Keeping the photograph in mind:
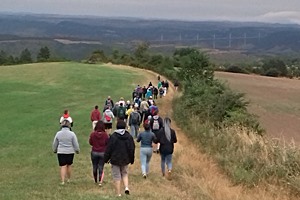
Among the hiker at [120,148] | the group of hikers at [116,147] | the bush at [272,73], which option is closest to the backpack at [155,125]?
the group of hikers at [116,147]

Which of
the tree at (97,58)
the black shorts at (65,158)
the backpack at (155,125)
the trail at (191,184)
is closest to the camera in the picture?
→ the black shorts at (65,158)

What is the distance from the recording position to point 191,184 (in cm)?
1580

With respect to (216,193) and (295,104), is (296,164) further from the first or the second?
(295,104)

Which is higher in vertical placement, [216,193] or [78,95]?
[216,193]

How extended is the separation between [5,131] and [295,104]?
4025 centimetres

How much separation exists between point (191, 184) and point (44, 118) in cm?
1762

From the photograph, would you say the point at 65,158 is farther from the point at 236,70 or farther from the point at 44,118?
the point at 236,70

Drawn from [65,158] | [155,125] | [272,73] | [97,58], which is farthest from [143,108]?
[272,73]

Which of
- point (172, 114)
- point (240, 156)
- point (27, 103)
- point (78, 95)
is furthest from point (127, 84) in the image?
point (240, 156)

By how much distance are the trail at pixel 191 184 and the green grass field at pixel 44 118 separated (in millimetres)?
1272

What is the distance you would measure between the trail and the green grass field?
1272 millimetres

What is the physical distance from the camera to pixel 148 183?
49.3 ft

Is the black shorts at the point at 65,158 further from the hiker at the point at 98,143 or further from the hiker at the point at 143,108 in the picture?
the hiker at the point at 143,108

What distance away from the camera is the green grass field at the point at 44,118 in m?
14.1
